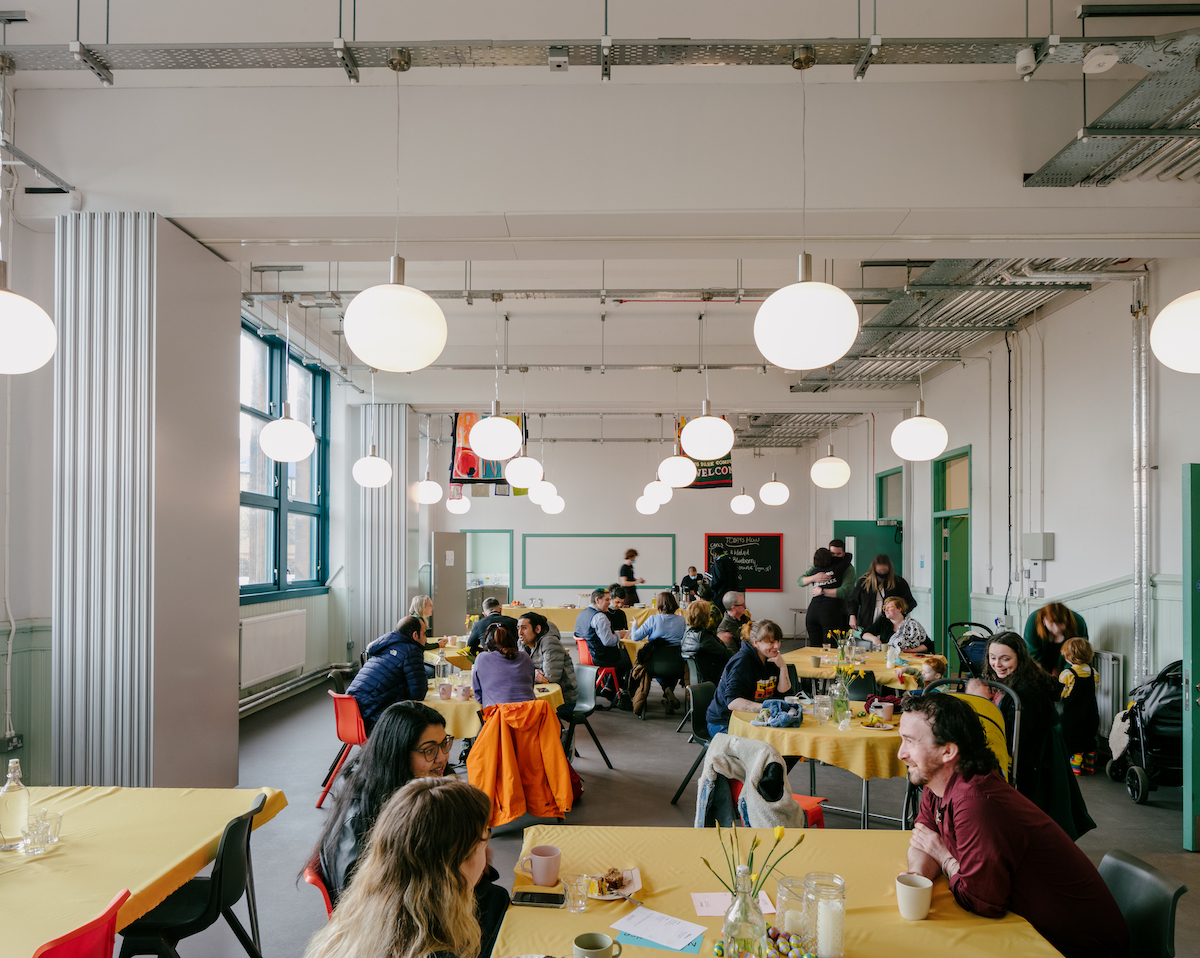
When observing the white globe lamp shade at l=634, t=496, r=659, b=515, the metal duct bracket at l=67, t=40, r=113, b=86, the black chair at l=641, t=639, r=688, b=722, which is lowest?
the black chair at l=641, t=639, r=688, b=722

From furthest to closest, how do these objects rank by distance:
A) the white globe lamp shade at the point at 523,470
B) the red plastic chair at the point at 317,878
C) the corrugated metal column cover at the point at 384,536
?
1. the corrugated metal column cover at the point at 384,536
2. the white globe lamp shade at the point at 523,470
3. the red plastic chair at the point at 317,878

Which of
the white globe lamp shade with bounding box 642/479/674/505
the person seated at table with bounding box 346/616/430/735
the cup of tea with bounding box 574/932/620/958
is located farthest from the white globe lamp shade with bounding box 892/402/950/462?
the white globe lamp shade with bounding box 642/479/674/505

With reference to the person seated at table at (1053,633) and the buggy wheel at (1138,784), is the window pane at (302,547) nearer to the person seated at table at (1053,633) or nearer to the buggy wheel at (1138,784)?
the person seated at table at (1053,633)

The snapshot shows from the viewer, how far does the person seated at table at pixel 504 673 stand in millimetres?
4707

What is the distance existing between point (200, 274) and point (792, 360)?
3.70m

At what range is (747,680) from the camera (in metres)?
4.77

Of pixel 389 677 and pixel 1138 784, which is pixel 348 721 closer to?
pixel 389 677

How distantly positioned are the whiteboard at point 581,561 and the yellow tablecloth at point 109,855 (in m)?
11.7

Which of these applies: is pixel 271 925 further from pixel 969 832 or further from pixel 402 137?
pixel 402 137

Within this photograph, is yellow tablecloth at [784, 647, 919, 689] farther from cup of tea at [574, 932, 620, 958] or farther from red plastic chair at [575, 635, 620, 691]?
cup of tea at [574, 932, 620, 958]

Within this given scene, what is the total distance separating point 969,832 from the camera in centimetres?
214

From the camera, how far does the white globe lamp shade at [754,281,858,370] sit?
246 cm

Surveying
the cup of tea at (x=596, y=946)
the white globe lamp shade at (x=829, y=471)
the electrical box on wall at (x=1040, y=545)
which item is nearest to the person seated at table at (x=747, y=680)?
the cup of tea at (x=596, y=946)

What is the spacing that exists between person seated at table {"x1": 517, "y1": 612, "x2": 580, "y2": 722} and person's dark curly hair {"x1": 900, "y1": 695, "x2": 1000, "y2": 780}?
3579mm
